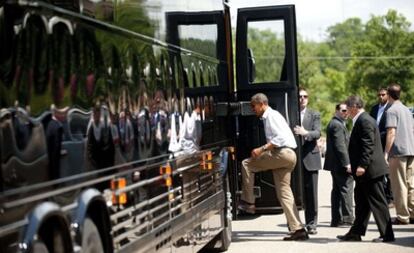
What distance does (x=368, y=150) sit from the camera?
39.8ft

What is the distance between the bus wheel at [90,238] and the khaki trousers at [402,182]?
8537mm

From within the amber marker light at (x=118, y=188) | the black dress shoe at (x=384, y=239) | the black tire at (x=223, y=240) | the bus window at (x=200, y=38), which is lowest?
the black dress shoe at (x=384, y=239)

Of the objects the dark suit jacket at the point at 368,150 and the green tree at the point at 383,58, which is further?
the green tree at the point at 383,58

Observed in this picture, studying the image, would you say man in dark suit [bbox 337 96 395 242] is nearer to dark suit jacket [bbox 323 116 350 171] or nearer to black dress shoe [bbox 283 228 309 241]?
black dress shoe [bbox 283 228 309 241]

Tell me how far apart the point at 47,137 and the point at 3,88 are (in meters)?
0.61

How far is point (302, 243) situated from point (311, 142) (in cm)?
161

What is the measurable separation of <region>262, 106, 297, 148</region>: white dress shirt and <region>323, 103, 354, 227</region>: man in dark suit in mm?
1663

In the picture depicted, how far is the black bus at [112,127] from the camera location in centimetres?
488

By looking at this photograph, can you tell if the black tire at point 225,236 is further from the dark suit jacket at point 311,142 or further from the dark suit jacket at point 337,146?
the dark suit jacket at point 337,146

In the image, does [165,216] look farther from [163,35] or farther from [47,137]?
[47,137]

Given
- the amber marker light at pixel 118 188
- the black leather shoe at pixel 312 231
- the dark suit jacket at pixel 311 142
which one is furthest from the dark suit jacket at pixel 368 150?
the amber marker light at pixel 118 188

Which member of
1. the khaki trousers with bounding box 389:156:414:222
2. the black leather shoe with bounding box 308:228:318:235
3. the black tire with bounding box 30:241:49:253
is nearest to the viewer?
the black tire with bounding box 30:241:49:253

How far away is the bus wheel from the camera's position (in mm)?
5750

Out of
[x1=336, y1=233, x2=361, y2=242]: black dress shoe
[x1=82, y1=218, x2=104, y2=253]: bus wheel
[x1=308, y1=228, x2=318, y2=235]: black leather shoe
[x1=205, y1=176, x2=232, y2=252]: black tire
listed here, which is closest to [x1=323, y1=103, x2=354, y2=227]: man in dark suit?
[x1=308, y1=228, x2=318, y2=235]: black leather shoe
